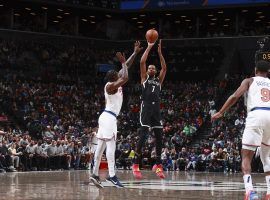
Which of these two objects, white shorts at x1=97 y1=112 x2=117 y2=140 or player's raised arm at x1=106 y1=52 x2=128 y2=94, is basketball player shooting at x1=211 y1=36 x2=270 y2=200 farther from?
white shorts at x1=97 y1=112 x2=117 y2=140

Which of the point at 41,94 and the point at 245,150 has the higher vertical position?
the point at 41,94

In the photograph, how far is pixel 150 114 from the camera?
11.8 m

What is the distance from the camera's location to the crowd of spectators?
23.7 m

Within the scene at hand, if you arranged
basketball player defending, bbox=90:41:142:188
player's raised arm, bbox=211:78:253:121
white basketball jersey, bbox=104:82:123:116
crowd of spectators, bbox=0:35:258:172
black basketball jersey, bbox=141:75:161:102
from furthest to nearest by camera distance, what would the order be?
crowd of spectators, bbox=0:35:258:172
black basketball jersey, bbox=141:75:161:102
white basketball jersey, bbox=104:82:123:116
basketball player defending, bbox=90:41:142:188
player's raised arm, bbox=211:78:253:121

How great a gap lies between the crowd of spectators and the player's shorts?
10.3 meters

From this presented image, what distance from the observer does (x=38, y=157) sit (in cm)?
2319

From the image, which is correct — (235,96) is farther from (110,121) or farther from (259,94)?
(110,121)

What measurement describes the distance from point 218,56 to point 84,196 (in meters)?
30.7

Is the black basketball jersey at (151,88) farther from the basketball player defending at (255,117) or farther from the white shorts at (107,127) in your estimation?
the basketball player defending at (255,117)

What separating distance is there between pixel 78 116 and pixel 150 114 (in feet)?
66.5

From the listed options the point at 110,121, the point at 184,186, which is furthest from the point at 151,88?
the point at 184,186

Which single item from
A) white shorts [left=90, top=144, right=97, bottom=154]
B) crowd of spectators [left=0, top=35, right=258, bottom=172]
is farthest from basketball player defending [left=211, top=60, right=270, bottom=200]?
white shorts [left=90, top=144, right=97, bottom=154]

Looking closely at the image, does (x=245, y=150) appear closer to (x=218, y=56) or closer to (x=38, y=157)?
(x=38, y=157)

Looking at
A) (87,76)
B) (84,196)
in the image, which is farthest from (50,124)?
(84,196)
